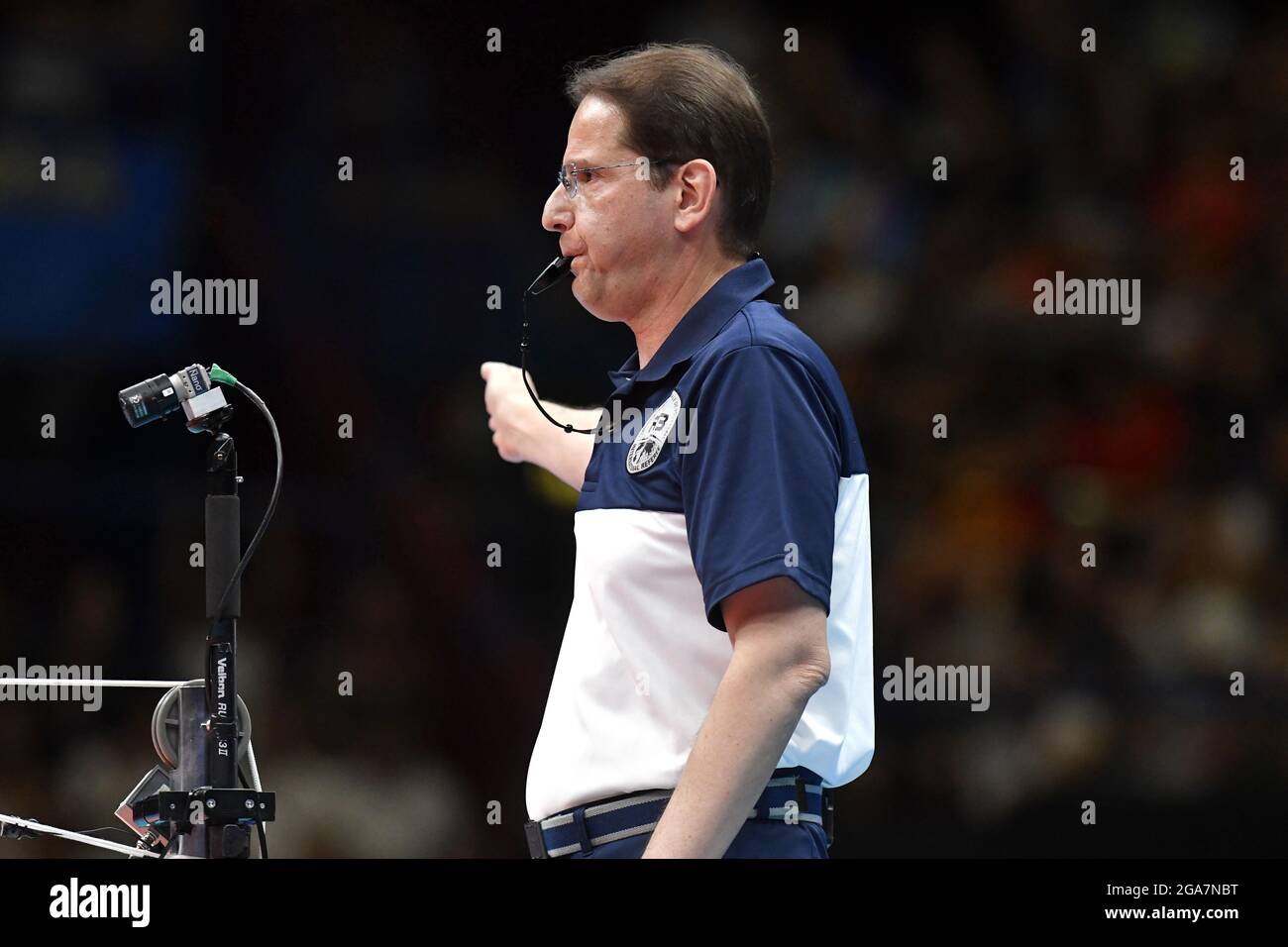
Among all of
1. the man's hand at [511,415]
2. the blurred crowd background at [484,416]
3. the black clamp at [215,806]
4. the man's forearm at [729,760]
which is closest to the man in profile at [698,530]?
the man's forearm at [729,760]

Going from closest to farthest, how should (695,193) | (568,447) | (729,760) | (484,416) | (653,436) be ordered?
(729,760), (653,436), (695,193), (568,447), (484,416)

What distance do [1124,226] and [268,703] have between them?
1.86 metres

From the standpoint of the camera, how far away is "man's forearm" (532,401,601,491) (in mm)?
1859

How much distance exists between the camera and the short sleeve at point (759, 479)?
129 cm

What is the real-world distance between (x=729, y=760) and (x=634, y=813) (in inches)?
5.4

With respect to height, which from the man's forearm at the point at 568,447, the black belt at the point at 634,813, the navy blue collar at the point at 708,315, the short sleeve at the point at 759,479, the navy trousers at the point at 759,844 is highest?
the navy blue collar at the point at 708,315

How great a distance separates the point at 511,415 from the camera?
6.42ft

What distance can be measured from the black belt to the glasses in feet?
1.86

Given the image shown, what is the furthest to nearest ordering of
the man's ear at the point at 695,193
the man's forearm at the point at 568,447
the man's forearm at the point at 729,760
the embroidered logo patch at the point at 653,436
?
the man's forearm at the point at 568,447, the man's ear at the point at 695,193, the embroidered logo patch at the point at 653,436, the man's forearm at the point at 729,760

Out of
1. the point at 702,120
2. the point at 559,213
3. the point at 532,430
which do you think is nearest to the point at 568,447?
the point at 532,430

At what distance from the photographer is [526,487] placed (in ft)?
9.93

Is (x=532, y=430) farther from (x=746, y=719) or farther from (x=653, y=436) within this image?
(x=746, y=719)

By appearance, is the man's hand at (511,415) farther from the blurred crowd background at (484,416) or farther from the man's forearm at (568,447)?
the blurred crowd background at (484,416)

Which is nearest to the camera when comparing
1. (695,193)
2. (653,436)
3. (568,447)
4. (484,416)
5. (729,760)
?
(729,760)
